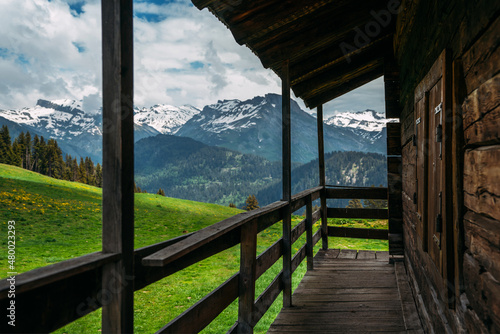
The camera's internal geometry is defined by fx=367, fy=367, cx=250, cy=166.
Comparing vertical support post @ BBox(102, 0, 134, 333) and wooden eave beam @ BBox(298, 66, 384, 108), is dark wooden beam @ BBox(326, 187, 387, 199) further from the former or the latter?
vertical support post @ BBox(102, 0, 134, 333)

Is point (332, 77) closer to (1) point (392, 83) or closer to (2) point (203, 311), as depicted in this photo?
(1) point (392, 83)

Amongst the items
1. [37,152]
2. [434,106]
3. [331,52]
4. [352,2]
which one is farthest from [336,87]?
[37,152]

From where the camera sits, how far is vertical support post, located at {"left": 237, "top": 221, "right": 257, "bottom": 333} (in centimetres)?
305

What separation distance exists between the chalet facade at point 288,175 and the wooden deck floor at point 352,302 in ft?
1.17

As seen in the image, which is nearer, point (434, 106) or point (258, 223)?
point (434, 106)

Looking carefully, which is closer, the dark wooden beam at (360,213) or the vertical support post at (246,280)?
the vertical support post at (246,280)

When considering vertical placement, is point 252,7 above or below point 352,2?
below

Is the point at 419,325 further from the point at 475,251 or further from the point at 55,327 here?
the point at 55,327

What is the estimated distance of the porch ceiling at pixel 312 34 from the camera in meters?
3.20

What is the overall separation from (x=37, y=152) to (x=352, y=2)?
247ft

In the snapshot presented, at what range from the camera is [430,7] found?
9.70ft

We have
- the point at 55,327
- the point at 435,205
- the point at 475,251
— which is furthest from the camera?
the point at 435,205

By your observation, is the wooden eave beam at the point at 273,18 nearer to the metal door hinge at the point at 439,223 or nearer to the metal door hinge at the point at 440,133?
the metal door hinge at the point at 440,133

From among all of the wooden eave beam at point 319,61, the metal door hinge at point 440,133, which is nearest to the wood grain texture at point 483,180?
the metal door hinge at point 440,133
